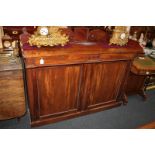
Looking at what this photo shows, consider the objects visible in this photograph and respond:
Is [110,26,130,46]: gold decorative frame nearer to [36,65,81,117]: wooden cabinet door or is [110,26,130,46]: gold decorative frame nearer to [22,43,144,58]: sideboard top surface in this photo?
[22,43,144,58]: sideboard top surface

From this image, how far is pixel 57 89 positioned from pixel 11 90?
55 centimetres

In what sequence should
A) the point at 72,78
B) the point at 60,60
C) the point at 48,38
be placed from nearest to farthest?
the point at 48,38, the point at 60,60, the point at 72,78

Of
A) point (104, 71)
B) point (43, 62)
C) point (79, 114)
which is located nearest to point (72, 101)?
point (79, 114)

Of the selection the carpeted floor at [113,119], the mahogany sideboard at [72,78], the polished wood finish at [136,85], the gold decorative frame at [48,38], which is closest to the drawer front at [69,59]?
the mahogany sideboard at [72,78]

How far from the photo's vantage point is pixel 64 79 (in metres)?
1.87

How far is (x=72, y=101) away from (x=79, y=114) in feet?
1.01

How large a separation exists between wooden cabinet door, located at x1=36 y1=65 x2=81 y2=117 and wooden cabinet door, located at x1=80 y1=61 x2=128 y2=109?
0.44 feet

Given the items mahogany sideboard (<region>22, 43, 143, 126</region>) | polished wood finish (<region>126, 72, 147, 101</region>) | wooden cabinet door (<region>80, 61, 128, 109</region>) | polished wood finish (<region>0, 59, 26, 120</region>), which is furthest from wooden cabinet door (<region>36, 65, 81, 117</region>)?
polished wood finish (<region>126, 72, 147, 101</region>)

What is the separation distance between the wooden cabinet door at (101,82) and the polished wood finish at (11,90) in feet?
2.65

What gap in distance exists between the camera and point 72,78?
1.91 metres

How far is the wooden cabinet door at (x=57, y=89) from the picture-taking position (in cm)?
176

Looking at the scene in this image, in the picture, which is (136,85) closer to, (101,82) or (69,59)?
(101,82)

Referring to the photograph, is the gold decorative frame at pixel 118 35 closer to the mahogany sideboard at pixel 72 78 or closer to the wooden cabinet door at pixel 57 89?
the mahogany sideboard at pixel 72 78

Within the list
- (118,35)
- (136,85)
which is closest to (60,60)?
(118,35)
